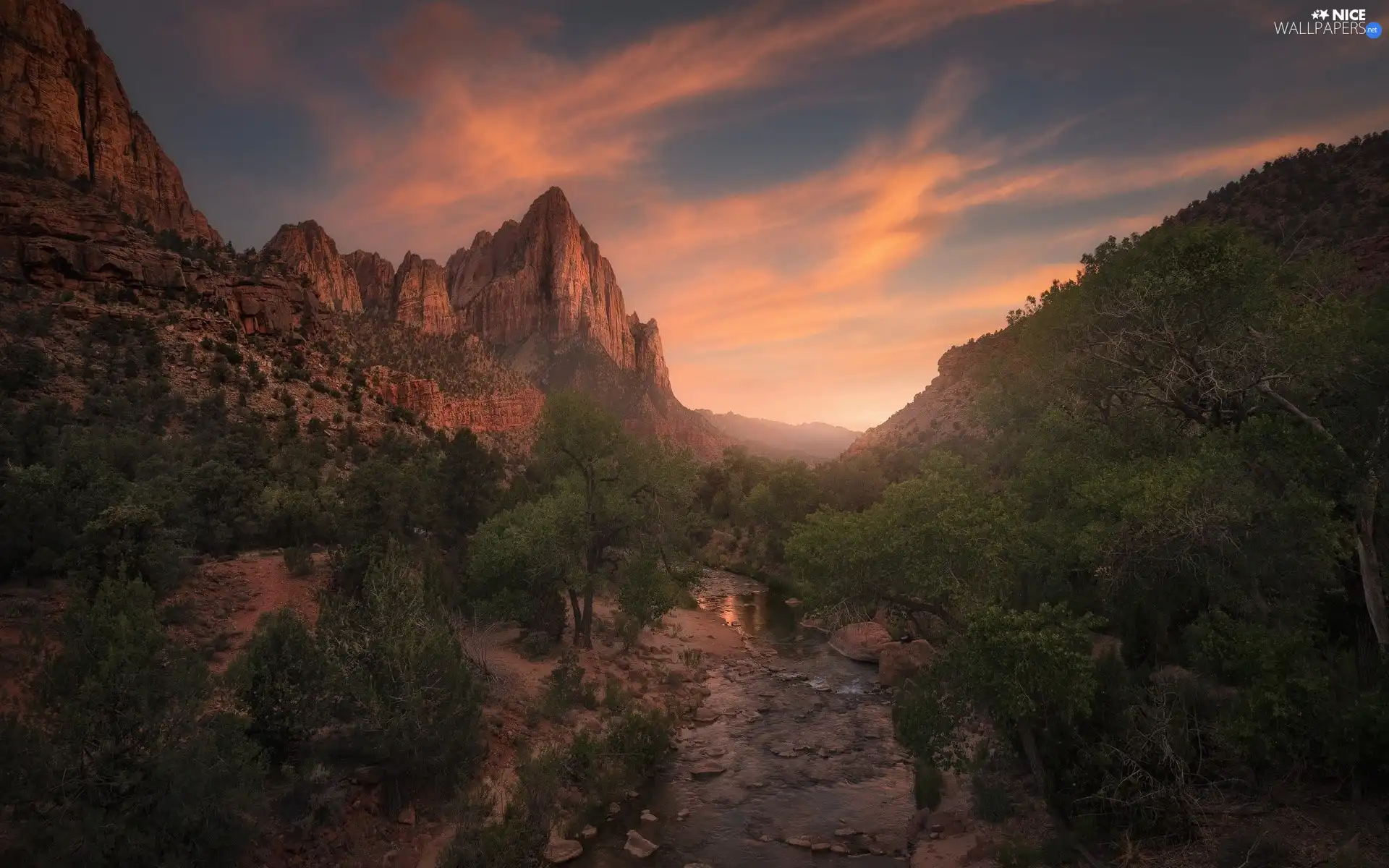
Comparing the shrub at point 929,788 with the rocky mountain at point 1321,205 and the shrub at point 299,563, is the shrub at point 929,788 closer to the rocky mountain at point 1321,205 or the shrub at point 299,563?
the rocky mountain at point 1321,205

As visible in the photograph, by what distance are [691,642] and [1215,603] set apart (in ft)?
74.2

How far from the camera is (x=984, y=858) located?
1265 centimetres

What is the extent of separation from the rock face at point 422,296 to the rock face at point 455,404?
57915mm

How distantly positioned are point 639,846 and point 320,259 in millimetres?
166843

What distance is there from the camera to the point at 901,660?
25.7m

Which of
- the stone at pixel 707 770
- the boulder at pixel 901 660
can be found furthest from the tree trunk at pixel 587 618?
the boulder at pixel 901 660

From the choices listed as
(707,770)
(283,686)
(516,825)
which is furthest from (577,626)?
(283,686)

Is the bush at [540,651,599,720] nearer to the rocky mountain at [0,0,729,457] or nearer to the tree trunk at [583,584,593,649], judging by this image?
the tree trunk at [583,584,593,649]

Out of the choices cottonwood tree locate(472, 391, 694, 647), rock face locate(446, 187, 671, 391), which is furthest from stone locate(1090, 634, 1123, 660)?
rock face locate(446, 187, 671, 391)

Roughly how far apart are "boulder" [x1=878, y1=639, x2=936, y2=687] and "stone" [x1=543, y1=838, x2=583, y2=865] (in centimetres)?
Result: 1475

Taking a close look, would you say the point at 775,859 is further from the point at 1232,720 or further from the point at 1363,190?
the point at 1363,190

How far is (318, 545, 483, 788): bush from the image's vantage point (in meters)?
13.5

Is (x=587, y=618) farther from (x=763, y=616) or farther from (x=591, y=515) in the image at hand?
(x=763, y=616)

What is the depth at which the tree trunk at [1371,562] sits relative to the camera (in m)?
11.6
